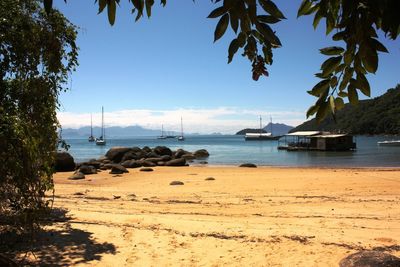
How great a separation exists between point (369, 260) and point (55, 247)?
16.5 ft

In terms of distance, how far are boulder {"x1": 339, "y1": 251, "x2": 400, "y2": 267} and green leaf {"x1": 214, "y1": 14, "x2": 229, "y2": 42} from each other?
5518 millimetres

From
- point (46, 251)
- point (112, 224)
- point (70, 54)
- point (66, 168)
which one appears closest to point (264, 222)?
point (112, 224)

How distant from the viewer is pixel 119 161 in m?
43.5

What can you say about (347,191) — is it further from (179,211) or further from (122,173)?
(122,173)

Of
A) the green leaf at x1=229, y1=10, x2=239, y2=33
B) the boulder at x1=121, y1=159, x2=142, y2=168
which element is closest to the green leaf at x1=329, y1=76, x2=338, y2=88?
the green leaf at x1=229, y1=10, x2=239, y2=33

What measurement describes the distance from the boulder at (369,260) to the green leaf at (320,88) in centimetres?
509

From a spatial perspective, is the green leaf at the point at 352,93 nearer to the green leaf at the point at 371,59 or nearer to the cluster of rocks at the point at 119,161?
the green leaf at the point at 371,59

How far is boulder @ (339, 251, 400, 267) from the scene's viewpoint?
20.9ft

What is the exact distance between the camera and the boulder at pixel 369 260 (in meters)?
6.36

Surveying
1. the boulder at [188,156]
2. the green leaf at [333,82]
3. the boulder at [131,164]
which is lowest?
the boulder at [188,156]

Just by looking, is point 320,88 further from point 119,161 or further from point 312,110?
point 119,161

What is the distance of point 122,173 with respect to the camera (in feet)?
101

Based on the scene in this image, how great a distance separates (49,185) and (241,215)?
200 inches

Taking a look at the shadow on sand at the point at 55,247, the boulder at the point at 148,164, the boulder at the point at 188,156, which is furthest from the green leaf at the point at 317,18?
the boulder at the point at 188,156
